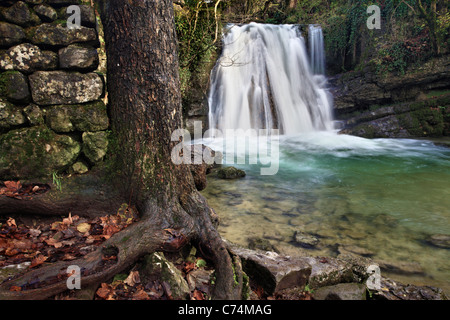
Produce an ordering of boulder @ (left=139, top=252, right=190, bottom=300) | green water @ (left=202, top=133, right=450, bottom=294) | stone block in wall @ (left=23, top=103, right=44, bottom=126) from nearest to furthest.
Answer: boulder @ (left=139, top=252, right=190, bottom=300)
stone block in wall @ (left=23, top=103, right=44, bottom=126)
green water @ (left=202, top=133, right=450, bottom=294)

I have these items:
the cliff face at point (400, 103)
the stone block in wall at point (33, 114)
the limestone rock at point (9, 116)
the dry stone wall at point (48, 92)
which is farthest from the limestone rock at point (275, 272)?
the cliff face at point (400, 103)

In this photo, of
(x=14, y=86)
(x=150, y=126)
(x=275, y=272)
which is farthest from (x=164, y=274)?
(x=14, y=86)

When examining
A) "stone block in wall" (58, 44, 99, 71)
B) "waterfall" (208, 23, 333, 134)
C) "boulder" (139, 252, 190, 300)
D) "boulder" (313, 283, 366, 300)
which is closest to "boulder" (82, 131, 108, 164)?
"stone block in wall" (58, 44, 99, 71)

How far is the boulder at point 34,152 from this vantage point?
110 inches

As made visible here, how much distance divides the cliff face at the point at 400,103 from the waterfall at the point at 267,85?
1.27 metres

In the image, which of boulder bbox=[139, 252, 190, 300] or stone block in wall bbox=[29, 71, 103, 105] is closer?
boulder bbox=[139, 252, 190, 300]

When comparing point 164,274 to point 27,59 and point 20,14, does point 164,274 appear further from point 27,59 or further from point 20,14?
point 20,14

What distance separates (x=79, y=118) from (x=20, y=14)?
1.14m

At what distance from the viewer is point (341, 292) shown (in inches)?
92.0

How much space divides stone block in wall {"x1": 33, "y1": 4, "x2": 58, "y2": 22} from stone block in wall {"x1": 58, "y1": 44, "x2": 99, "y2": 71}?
325mm

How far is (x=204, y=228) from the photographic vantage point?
2682mm

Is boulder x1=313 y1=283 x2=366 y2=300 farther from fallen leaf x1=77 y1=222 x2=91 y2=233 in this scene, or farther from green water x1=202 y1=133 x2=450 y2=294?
fallen leaf x1=77 y1=222 x2=91 y2=233

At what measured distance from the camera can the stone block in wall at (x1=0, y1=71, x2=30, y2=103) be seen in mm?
2680

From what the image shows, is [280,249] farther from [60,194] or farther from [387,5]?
[387,5]
